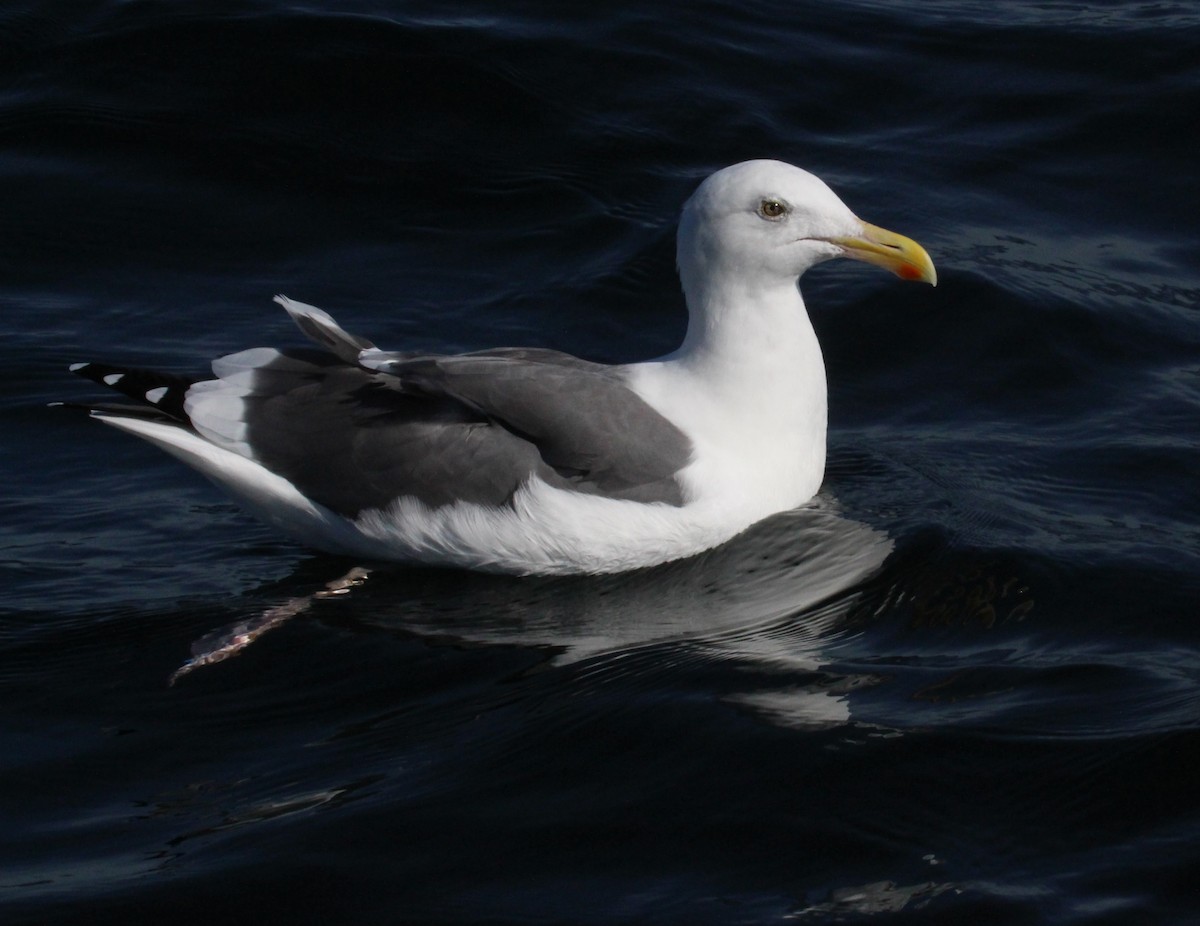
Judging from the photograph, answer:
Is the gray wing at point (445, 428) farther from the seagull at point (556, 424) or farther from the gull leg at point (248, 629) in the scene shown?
the gull leg at point (248, 629)

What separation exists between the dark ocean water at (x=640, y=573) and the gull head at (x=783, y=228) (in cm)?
104

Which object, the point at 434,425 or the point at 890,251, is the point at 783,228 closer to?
the point at 890,251

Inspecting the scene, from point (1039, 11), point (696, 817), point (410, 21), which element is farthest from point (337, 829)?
point (1039, 11)

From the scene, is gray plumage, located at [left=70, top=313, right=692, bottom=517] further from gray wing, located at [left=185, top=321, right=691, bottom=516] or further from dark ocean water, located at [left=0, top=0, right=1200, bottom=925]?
dark ocean water, located at [left=0, top=0, right=1200, bottom=925]

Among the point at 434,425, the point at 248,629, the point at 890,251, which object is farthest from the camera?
the point at 890,251

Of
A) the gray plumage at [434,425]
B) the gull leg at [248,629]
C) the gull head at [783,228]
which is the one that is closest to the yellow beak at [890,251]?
the gull head at [783,228]

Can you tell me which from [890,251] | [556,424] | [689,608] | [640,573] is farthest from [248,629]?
[890,251]

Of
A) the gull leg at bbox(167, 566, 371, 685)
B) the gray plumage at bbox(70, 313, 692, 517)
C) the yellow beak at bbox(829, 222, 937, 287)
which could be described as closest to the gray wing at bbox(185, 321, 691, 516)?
the gray plumage at bbox(70, 313, 692, 517)

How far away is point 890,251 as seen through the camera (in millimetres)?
6758

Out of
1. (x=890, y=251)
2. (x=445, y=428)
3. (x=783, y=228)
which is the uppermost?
(x=783, y=228)

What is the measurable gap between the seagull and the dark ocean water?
8.3 inches

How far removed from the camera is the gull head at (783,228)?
6750 millimetres

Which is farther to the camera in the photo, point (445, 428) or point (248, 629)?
point (445, 428)

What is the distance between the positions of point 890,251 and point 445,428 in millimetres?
1858
